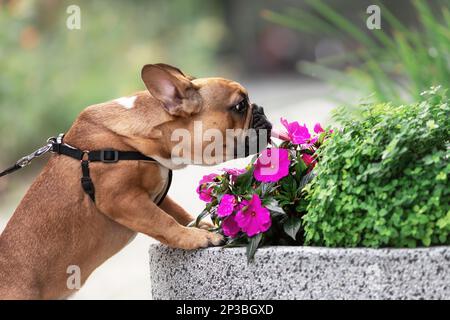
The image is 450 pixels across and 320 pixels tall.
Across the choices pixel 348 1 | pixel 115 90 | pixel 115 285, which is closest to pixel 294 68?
pixel 348 1

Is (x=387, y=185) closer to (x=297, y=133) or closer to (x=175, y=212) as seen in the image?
(x=297, y=133)

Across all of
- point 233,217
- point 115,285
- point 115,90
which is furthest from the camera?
point 115,90

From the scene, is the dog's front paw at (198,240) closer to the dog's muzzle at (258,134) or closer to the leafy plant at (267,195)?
the leafy plant at (267,195)

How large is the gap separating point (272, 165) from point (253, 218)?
0.26 m

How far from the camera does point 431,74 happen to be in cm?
467

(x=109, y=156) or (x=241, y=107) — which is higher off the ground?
(x=241, y=107)

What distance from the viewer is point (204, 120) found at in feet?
11.1

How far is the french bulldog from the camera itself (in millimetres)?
3219

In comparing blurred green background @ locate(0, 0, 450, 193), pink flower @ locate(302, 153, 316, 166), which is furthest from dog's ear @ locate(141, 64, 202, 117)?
blurred green background @ locate(0, 0, 450, 193)

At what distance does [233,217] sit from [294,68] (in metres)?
19.1

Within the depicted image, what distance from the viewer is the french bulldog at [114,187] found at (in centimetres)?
322

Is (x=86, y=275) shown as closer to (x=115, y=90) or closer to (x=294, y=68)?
(x=115, y=90)

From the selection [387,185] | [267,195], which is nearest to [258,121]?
[267,195]

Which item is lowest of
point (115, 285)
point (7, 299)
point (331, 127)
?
point (115, 285)
